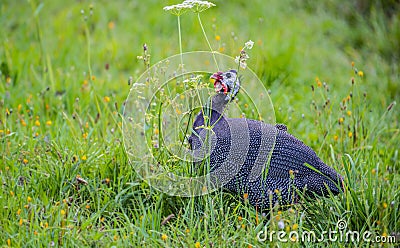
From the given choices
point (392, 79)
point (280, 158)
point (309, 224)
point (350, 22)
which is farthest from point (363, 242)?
point (350, 22)

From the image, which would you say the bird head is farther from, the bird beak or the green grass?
the green grass

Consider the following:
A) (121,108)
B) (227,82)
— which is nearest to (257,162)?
(227,82)

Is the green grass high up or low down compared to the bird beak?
down

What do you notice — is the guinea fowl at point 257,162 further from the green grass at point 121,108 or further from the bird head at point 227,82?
the green grass at point 121,108

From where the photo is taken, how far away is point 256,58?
5125 millimetres

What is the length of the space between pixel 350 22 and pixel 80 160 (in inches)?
180

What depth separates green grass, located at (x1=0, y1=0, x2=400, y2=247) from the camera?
3.18 metres

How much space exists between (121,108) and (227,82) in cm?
154

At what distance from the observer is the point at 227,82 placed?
3277mm

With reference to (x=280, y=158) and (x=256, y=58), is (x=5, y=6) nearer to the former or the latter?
(x=256, y=58)

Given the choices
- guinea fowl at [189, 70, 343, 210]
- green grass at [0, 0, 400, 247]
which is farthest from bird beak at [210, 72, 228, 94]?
green grass at [0, 0, 400, 247]

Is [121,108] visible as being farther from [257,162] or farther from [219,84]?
[257,162]

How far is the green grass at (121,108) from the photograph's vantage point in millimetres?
3180

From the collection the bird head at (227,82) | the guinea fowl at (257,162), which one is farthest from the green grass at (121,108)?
the bird head at (227,82)
